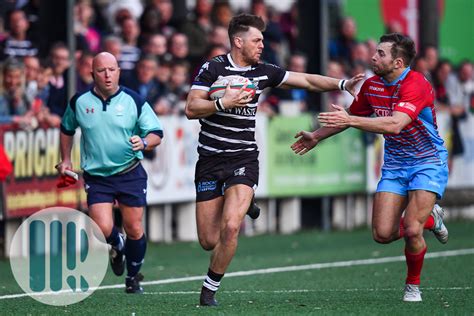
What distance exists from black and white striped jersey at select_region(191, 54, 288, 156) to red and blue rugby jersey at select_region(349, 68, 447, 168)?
3.38ft

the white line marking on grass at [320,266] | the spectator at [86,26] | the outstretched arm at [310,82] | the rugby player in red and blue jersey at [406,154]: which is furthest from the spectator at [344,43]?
the rugby player in red and blue jersey at [406,154]

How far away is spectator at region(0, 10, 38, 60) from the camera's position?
17.0m

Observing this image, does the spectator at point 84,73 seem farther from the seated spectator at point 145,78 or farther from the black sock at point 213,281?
the black sock at point 213,281

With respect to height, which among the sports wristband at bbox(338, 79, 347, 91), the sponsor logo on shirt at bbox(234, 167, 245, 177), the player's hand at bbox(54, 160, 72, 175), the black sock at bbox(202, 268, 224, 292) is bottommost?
the black sock at bbox(202, 268, 224, 292)

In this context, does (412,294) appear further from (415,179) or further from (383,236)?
(415,179)

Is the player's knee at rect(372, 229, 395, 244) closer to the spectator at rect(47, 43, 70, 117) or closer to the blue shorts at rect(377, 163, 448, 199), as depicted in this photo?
the blue shorts at rect(377, 163, 448, 199)

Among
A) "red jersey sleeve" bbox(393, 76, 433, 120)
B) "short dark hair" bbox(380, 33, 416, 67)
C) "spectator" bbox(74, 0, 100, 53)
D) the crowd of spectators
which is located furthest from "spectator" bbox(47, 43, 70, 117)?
"red jersey sleeve" bbox(393, 76, 433, 120)

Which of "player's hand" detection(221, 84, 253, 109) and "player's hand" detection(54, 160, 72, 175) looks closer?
"player's hand" detection(221, 84, 253, 109)

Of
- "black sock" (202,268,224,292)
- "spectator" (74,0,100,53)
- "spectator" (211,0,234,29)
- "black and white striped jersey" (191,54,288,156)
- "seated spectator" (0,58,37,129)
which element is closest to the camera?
"black sock" (202,268,224,292)

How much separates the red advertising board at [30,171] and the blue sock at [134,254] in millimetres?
3646

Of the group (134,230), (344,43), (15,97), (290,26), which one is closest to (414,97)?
(134,230)

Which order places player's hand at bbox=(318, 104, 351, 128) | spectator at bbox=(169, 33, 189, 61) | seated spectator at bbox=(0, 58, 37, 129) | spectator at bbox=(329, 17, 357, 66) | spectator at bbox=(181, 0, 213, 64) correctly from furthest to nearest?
spectator at bbox=(329, 17, 357, 66) < spectator at bbox=(181, 0, 213, 64) < spectator at bbox=(169, 33, 189, 61) < seated spectator at bbox=(0, 58, 37, 129) < player's hand at bbox=(318, 104, 351, 128)

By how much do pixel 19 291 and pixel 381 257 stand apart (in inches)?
212

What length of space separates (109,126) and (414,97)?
3016mm
